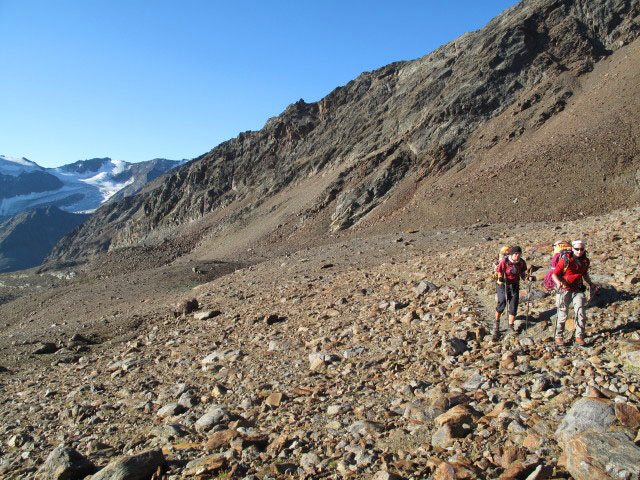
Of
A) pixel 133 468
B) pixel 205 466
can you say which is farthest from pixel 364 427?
pixel 133 468

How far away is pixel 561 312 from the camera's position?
6.00 metres

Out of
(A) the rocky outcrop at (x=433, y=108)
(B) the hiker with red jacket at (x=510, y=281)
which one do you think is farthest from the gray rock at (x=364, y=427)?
(A) the rocky outcrop at (x=433, y=108)

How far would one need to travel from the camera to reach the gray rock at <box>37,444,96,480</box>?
459cm

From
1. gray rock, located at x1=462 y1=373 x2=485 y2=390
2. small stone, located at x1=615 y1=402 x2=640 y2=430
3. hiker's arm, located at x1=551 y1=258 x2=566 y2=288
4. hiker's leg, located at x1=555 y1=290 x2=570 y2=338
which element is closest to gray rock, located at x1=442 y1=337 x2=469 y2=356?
gray rock, located at x1=462 y1=373 x2=485 y2=390

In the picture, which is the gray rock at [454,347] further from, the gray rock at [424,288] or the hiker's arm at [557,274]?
the gray rock at [424,288]

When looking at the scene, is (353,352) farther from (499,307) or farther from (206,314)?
(206,314)

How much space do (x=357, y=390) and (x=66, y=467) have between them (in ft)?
11.8

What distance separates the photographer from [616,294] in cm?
662

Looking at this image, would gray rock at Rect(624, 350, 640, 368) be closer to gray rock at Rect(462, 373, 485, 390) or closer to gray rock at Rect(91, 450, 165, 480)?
gray rock at Rect(462, 373, 485, 390)

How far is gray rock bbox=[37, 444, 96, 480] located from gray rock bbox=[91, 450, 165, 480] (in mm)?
445

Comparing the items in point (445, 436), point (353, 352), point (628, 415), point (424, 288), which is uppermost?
point (424, 288)

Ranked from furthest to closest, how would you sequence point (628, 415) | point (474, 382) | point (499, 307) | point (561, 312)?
point (499, 307) → point (561, 312) → point (474, 382) → point (628, 415)

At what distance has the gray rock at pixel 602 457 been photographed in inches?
123

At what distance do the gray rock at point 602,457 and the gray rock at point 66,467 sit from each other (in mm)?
4912
